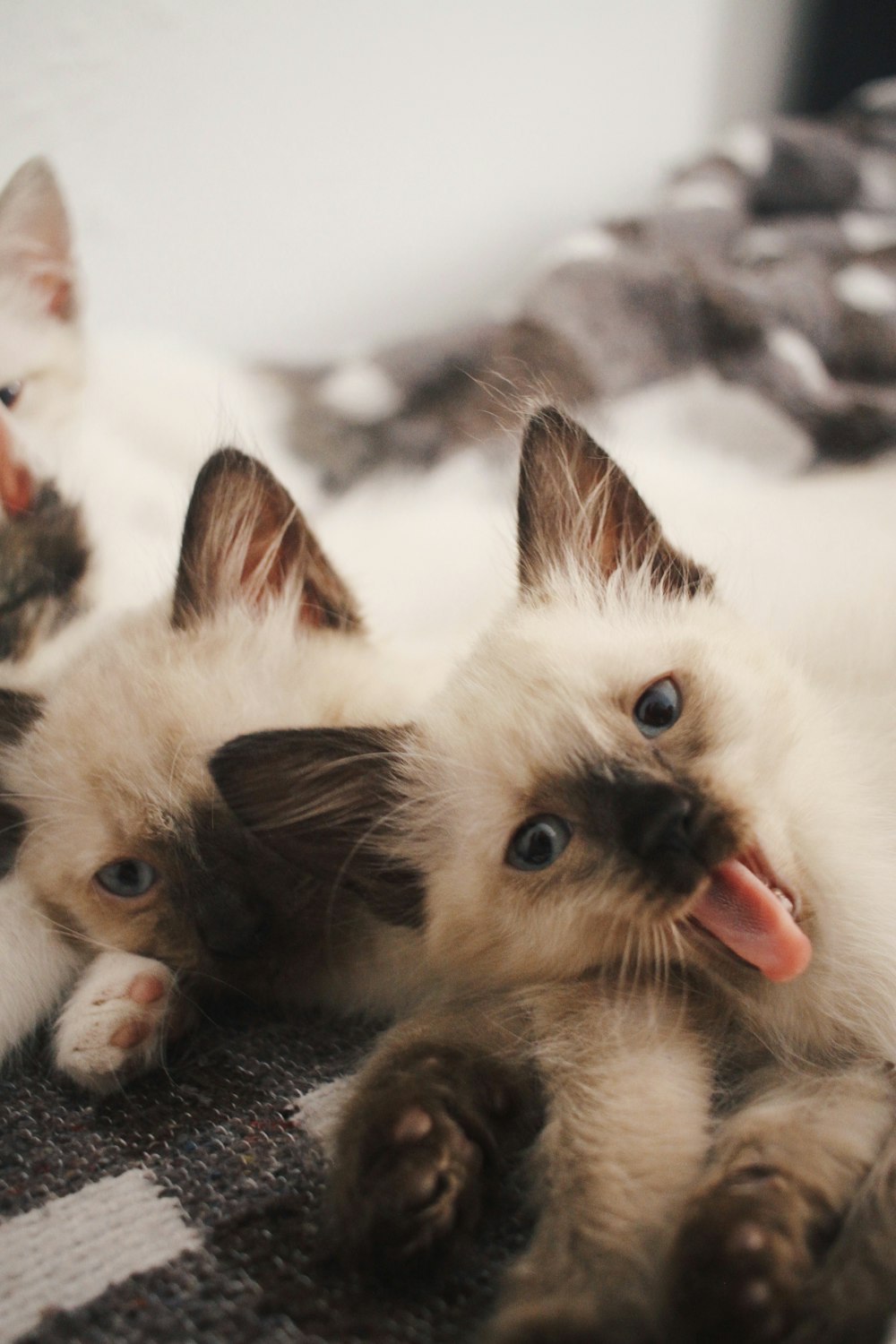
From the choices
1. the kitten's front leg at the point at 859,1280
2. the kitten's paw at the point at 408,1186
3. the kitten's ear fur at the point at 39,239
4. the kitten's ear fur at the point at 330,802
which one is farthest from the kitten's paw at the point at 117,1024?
the kitten's ear fur at the point at 39,239

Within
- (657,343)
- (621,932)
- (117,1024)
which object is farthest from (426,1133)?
(657,343)

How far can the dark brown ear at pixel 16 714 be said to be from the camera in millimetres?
894

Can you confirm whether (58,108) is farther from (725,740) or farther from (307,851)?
(725,740)

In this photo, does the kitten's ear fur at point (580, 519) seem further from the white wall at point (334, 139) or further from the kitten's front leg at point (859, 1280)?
the white wall at point (334, 139)

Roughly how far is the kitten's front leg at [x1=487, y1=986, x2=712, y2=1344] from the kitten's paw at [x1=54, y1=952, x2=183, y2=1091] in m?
0.32

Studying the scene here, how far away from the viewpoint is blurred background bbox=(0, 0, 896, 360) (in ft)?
4.33

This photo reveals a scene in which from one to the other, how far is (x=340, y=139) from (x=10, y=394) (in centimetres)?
84

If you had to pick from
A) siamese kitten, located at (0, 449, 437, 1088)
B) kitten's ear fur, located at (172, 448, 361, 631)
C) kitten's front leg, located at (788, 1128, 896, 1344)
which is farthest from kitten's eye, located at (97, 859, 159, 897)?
kitten's front leg, located at (788, 1128, 896, 1344)

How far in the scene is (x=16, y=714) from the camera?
0.90m

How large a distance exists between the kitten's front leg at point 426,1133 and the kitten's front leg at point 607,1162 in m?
0.03

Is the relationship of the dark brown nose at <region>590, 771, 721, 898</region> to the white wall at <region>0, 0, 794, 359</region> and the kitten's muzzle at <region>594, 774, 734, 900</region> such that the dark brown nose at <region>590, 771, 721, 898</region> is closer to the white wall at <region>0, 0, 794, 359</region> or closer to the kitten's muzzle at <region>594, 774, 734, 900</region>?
the kitten's muzzle at <region>594, 774, 734, 900</region>

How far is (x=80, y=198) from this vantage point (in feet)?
4.43

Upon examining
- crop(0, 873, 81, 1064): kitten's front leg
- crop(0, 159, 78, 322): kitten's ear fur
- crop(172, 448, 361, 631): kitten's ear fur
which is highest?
crop(0, 159, 78, 322): kitten's ear fur

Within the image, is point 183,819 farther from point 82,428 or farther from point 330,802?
point 82,428
